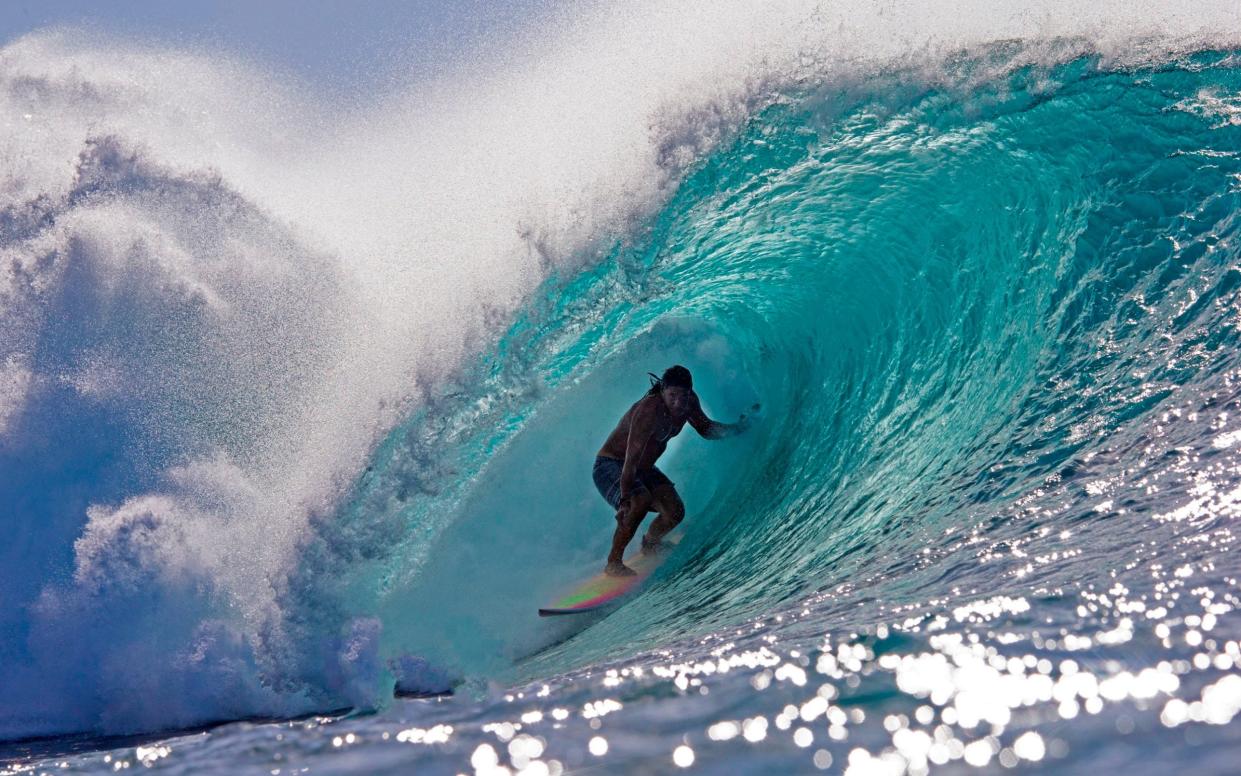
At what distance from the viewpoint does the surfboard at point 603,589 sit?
6.49 metres

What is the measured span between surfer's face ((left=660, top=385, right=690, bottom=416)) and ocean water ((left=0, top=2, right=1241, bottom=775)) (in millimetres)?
1018

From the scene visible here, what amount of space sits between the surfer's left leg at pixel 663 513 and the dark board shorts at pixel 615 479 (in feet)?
0.14

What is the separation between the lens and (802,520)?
20.8 ft

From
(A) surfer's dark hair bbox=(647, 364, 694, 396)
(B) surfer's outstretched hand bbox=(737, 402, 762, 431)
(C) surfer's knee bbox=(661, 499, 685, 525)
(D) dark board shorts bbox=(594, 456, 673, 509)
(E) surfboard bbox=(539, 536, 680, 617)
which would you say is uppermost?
(B) surfer's outstretched hand bbox=(737, 402, 762, 431)

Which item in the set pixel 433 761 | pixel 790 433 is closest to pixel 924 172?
pixel 790 433

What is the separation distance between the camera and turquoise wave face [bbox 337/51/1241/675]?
5500 mm

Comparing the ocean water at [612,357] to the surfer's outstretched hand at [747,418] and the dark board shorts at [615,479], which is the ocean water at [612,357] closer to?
the surfer's outstretched hand at [747,418]

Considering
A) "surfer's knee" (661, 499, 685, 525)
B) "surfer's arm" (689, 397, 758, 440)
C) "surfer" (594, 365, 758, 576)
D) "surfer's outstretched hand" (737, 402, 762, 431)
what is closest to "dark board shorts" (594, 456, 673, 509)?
"surfer" (594, 365, 758, 576)

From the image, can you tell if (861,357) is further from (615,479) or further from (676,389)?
(615,479)

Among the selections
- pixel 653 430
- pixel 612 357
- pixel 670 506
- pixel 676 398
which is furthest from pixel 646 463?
pixel 612 357

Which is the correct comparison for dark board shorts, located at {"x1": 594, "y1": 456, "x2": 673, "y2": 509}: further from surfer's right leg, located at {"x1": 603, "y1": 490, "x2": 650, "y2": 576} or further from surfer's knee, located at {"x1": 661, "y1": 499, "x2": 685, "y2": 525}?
surfer's knee, located at {"x1": 661, "y1": 499, "x2": 685, "y2": 525}

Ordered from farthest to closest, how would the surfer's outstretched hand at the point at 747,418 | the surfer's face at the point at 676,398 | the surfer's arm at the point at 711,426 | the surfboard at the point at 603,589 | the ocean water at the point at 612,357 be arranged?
the surfer's outstretched hand at the point at 747,418
the surfer's arm at the point at 711,426
the surfboard at the point at 603,589
the surfer's face at the point at 676,398
the ocean water at the point at 612,357

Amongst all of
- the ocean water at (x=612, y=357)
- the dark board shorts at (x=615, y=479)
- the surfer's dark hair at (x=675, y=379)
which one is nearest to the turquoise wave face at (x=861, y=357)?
the ocean water at (x=612, y=357)

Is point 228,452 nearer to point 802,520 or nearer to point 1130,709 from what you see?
point 802,520
